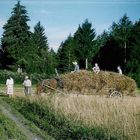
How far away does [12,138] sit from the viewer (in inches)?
575

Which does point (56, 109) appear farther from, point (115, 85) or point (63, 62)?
point (63, 62)

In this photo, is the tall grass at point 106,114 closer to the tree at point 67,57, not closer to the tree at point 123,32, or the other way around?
the tree at point 123,32

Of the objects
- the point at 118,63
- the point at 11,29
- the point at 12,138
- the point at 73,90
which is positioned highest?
the point at 11,29

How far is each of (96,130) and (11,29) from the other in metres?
68.8

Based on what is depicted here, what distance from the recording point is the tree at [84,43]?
93.1 metres

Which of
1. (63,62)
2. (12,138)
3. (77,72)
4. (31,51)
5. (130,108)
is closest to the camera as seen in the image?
(12,138)

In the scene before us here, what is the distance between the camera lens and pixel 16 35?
3221 inches

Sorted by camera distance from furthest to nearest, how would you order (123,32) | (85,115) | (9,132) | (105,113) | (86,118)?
1. (123,32)
2. (85,115)
3. (105,113)
4. (86,118)
5. (9,132)

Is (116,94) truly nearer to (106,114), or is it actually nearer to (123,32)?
(106,114)

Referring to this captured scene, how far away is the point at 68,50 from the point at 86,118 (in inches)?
2790

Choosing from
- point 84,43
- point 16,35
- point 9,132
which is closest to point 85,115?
point 9,132

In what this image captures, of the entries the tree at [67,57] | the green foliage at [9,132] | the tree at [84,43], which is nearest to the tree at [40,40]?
the tree at [67,57]

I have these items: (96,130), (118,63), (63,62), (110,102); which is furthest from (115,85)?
(63,62)

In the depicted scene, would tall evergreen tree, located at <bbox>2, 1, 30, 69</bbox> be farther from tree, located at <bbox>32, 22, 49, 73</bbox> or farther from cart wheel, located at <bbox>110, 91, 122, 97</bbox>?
cart wheel, located at <bbox>110, 91, 122, 97</bbox>
